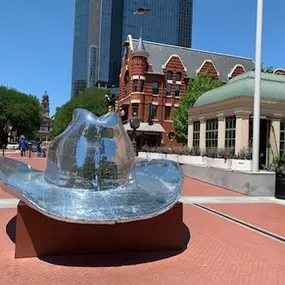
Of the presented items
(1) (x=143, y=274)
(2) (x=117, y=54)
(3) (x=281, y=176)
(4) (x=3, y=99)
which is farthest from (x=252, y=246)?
(2) (x=117, y=54)

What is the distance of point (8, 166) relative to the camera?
856cm

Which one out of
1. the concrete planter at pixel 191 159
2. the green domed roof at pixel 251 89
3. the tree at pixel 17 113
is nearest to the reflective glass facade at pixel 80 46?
the tree at pixel 17 113

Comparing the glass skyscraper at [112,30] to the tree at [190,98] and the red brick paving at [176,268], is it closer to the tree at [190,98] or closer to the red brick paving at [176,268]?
the tree at [190,98]

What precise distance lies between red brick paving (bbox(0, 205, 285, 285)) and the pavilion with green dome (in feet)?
47.1

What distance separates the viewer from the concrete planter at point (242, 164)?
16.9 meters

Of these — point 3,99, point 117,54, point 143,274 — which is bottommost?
point 143,274

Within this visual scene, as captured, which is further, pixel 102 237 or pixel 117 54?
pixel 117 54

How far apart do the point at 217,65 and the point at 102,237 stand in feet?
176

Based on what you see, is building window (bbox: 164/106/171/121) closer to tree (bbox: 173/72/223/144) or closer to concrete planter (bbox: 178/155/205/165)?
tree (bbox: 173/72/223/144)

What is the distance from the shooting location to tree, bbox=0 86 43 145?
67.8m

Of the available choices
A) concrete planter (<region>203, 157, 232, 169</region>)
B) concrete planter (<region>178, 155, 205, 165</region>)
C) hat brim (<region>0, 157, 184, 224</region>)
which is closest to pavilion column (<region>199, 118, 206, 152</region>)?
concrete planter (<region>178, 155, 205, 165</region>)

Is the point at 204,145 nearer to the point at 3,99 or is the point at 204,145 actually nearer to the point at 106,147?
the point at 106,147

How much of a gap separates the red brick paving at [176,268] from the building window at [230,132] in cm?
1564

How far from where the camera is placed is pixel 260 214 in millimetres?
10844
